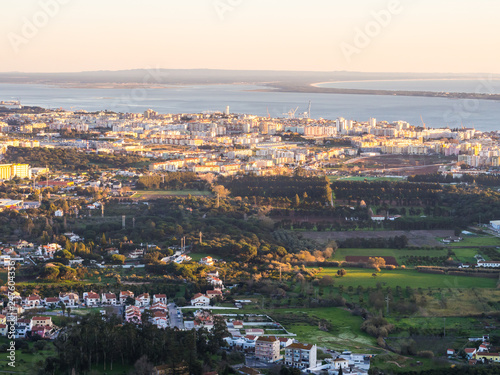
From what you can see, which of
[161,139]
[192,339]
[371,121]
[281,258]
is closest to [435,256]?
[281,258]

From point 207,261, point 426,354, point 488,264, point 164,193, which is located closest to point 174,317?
point 207,261

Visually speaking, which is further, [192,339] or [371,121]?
[371,121]

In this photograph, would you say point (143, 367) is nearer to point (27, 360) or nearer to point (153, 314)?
point (27, 360)

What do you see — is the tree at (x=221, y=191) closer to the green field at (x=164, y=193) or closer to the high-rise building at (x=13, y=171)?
the green field at (x=164, y=193)

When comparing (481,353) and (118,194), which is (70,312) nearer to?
(481,353)

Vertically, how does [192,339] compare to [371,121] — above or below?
below

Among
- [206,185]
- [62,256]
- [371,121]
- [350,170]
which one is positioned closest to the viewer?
[62,256]

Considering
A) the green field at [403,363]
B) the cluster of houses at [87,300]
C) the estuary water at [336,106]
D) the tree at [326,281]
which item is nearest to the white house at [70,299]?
the cluster of houses at [87,300]
